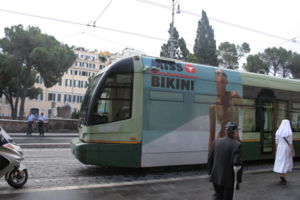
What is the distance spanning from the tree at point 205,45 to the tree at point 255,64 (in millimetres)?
4865

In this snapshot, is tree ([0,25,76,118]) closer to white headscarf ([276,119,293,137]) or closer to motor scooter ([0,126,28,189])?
motor scooter ([0,126,28,189])

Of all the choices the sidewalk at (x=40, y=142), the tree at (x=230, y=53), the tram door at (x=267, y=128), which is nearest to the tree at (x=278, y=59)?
the tree at (x=230, y=53)

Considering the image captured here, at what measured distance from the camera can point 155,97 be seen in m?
8.23

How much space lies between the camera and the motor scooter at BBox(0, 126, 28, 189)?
608 centimetres

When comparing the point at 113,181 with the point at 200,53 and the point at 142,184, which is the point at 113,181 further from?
the point at 200,53

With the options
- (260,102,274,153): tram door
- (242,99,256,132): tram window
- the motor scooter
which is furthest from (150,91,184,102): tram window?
the motor scooter

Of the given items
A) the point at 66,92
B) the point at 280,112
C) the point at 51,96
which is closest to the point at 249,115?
the point at 280,112

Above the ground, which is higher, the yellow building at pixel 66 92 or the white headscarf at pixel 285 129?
the yellow building at pixel 66 92

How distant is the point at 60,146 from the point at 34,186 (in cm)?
824

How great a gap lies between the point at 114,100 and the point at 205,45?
4120 centimetres

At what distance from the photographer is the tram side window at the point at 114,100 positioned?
7773 millimetres

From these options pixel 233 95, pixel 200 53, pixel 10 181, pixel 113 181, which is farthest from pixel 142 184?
pixel 200 53

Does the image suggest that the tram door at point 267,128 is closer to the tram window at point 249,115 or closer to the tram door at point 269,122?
the tram door at point 269,122

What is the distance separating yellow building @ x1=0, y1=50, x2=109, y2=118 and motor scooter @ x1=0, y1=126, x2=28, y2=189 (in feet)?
196
